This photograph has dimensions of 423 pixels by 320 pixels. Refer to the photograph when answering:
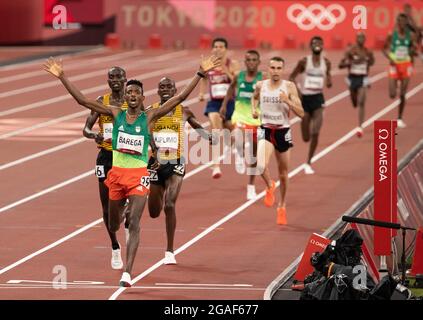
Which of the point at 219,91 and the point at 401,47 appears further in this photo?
the point at 401,47

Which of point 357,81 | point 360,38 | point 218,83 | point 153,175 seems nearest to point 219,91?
point 218,83

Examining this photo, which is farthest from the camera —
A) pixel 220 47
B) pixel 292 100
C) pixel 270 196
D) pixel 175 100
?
pixel 220 47

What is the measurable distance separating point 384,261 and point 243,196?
20.8ft

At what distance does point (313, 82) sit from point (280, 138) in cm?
490

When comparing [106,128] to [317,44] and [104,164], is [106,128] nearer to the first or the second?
[104,164]

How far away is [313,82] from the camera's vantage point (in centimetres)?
2456

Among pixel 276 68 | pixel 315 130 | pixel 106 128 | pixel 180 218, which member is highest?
pixel 276 68

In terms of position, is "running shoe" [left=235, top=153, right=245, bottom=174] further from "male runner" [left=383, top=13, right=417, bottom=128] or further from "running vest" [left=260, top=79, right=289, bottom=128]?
"male runner" [left=383, top=13, right=417, bottom=128]

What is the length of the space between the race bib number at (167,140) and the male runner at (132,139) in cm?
139

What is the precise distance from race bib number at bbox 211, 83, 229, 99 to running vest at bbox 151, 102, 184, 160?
20.3ft

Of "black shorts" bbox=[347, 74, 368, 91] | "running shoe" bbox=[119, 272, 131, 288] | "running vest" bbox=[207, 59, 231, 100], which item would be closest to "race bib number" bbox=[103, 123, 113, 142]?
"running shoe" bbox=[119, 272, 131, 288]

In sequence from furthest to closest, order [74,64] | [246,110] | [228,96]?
[74,64], [228,96], [246,110]

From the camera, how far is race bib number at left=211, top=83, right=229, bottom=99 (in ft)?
76.7

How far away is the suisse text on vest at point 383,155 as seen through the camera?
15.8 meters
